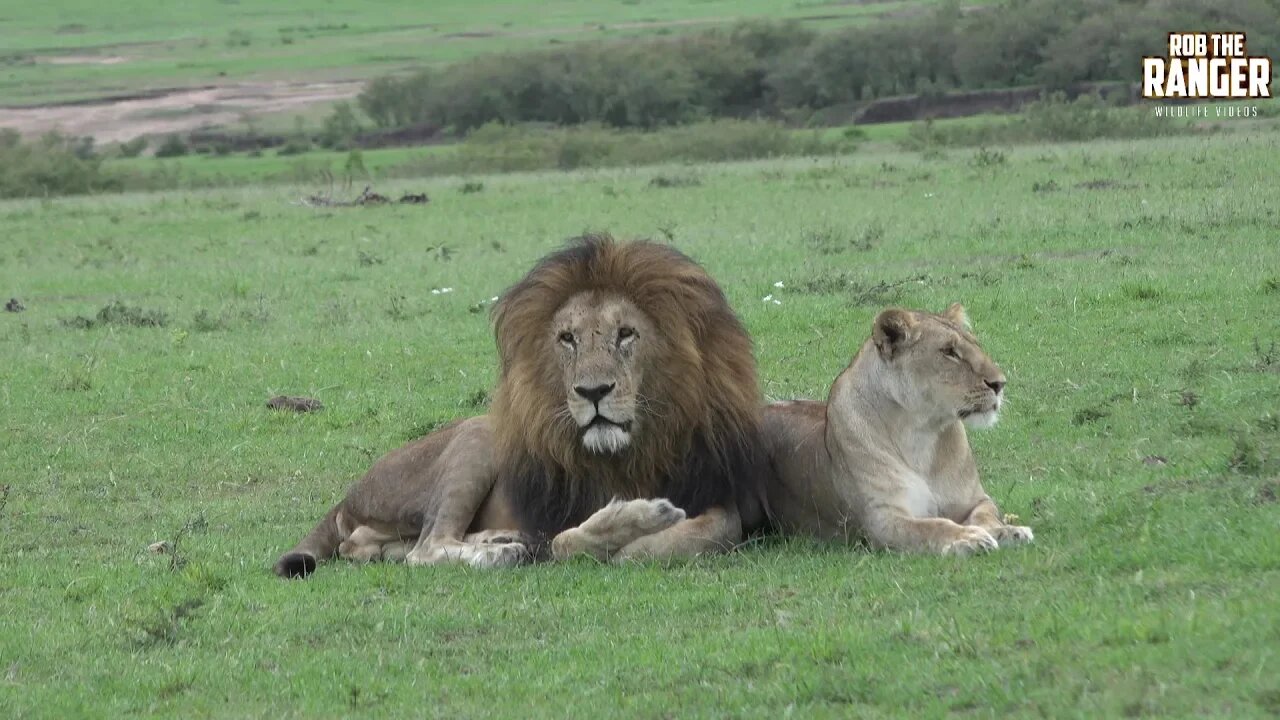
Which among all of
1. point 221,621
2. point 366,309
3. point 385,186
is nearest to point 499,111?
point 385,186

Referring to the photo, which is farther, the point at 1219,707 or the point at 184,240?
the point at 184,240

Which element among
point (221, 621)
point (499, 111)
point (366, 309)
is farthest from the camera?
point (499, 111)

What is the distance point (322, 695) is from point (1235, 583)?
2589 mm

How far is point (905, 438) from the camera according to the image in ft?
22.9

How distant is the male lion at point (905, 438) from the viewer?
6.75 meters

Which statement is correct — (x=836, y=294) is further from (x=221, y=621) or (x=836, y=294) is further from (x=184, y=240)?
(x=184, y=240)

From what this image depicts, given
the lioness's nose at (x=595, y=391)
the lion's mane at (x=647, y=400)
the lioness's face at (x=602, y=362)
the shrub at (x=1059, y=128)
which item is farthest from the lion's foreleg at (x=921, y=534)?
the shrub at (x=1059, y=128)

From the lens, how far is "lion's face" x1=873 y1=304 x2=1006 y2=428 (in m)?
6.73

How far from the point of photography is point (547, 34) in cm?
9506

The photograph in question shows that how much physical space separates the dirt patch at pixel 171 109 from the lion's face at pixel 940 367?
5605 cm

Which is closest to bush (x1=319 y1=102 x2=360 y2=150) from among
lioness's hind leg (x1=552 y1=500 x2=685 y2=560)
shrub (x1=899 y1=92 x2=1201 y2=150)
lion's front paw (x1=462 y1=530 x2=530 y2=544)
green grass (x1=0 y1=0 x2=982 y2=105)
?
green grass (x1=0 y1=0 x2=982 y2=105)

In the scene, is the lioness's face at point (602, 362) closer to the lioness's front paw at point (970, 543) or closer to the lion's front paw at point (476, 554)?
the lion's front paw at point (476, 554)

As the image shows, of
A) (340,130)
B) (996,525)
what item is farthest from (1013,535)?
(340,130)

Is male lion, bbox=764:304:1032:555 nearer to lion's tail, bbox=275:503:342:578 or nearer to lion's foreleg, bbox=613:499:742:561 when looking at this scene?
lion's foreleg, bbox=613:499:742:561
